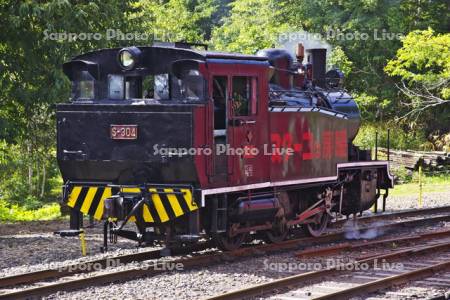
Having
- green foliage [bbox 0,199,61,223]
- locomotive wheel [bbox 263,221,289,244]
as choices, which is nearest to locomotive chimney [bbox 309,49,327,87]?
locomotive wheel [bbox 263,221,289,244]

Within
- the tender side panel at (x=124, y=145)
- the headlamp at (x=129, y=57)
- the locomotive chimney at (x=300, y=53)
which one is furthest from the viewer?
the locomotive chimney at (x=300, y=53)

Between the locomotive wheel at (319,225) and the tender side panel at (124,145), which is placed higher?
the tender side panel at (124,145)

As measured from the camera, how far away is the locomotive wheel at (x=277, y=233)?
1272cm

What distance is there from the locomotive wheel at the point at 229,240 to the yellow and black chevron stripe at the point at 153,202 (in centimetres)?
100

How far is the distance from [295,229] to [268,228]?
2.12 m

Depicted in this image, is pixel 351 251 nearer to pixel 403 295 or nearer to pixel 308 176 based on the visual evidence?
pixel 308 176

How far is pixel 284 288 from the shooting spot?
9.53m

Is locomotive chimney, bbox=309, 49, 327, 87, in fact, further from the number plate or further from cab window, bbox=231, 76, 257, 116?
the number plate

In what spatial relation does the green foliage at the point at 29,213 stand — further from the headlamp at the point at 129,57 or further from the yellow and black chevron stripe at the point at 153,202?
the headlamp at the point at 129,57

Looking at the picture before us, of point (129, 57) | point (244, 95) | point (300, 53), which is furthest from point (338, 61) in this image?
point (129, 57)

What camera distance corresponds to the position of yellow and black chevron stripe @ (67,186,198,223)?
421 inches

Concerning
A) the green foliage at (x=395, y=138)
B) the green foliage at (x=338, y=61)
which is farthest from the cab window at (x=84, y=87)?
the green foliage at (x=395, y=138)

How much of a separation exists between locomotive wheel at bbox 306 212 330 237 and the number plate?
13.7ft

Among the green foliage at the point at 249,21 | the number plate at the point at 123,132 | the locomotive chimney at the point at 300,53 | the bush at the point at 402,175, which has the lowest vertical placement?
the bush at the point at 402,175
